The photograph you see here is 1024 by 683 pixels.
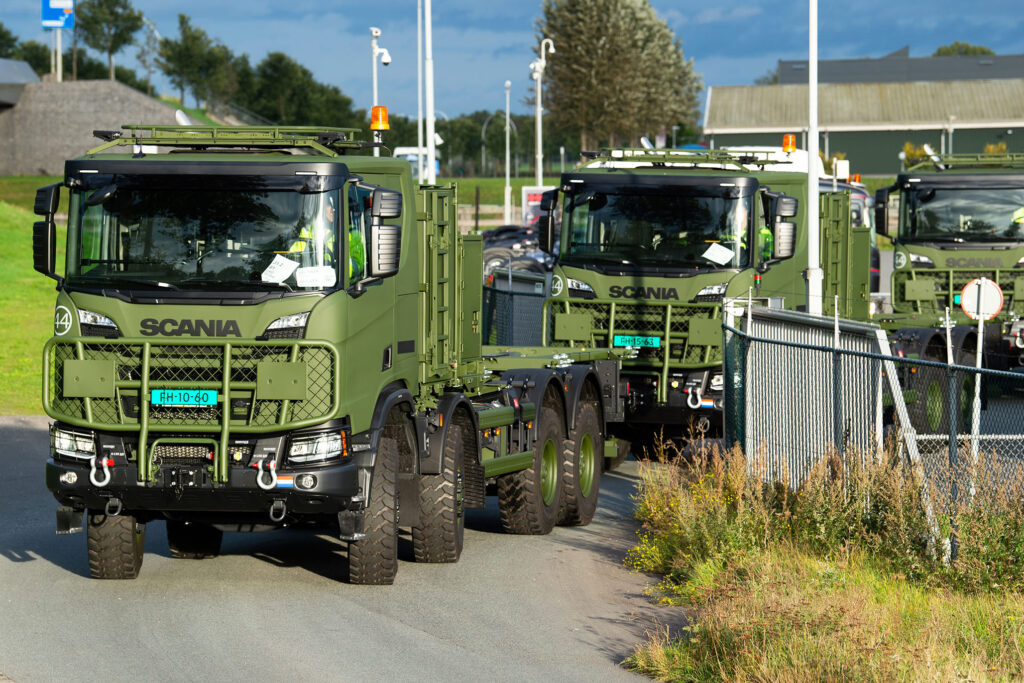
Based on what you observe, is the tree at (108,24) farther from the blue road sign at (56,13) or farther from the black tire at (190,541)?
the black tire at (190,541)

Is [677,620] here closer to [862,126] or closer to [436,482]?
[436,482]

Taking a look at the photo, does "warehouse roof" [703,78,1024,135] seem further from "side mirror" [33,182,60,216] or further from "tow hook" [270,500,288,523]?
"tow hook" [270,500,288,523]

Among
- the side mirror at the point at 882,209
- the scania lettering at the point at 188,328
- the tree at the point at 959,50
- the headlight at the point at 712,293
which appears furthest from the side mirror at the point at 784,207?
the tree at the point at 959,50

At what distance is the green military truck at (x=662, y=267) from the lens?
1672 cm

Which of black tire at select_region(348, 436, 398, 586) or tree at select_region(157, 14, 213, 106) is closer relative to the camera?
black tire at select_region(348, 436, 398, 586)

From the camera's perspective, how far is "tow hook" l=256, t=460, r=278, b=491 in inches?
386

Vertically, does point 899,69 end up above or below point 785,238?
above

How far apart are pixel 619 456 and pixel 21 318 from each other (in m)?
20.2

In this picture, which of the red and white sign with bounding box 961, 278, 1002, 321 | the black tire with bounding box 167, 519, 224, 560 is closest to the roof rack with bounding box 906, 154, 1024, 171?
the red and white sign with bounding box 961, 278, 1002, 321

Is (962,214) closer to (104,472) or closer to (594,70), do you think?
(104,472)

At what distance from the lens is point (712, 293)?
16.9 m

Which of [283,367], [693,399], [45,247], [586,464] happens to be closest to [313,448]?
[283,367]

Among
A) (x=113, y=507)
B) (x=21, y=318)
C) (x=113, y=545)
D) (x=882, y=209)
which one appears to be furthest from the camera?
(x=21, y=318)

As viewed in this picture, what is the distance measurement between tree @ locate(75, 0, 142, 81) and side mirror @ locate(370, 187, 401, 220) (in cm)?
10037
